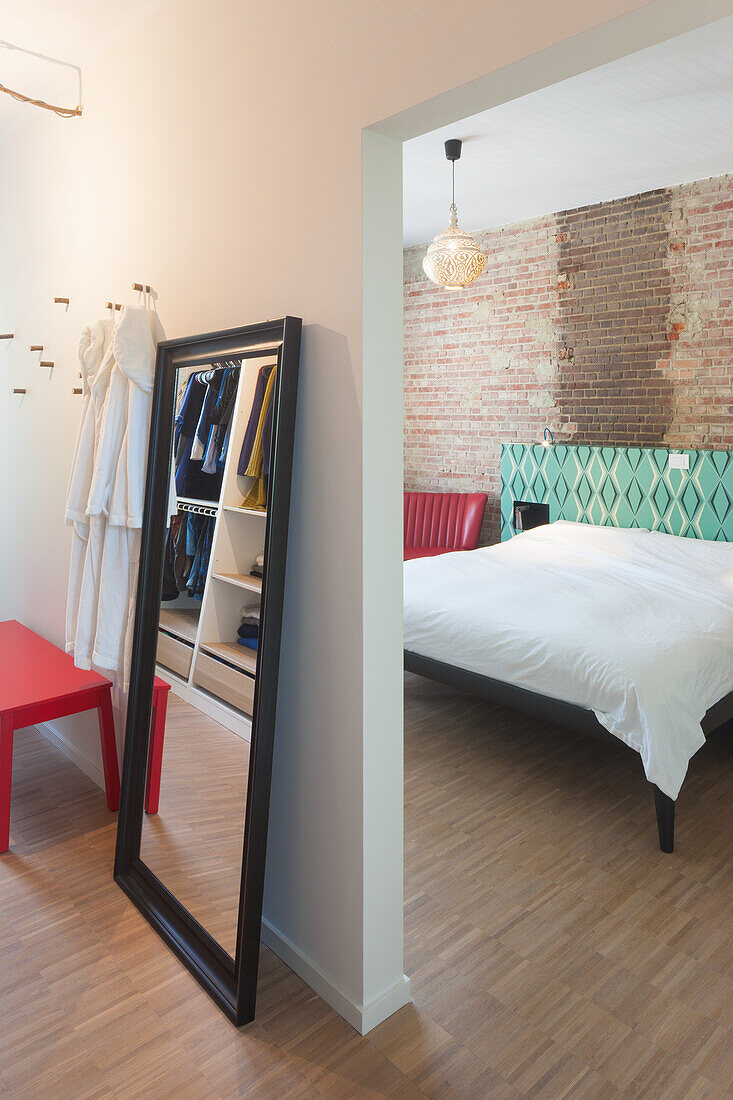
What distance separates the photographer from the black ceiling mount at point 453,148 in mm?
3646

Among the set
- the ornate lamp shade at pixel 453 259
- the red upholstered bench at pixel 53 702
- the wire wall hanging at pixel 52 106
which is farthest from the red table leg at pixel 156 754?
the ornate lamp shade at pixel 453 259

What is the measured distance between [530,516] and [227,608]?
11.9ft

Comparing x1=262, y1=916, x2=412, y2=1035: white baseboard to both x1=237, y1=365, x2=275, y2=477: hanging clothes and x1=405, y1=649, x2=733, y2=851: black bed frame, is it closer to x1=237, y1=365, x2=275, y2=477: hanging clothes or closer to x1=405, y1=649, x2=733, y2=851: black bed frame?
x1=405, y1=649, x2=733, y2=851: black bed frame

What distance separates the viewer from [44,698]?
2594 mm

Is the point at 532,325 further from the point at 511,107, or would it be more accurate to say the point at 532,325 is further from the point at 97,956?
the point at 97,956

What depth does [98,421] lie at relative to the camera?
248 centimetres

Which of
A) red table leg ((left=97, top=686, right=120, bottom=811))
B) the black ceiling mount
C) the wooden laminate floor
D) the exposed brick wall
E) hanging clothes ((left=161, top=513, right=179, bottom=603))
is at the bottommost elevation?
the wooden laminate floor

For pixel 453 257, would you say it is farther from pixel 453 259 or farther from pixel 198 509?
pixel 198 509

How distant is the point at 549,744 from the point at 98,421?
2.42 m

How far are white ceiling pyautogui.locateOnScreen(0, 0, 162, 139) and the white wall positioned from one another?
9 cm

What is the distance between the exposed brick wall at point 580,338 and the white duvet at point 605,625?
91 centimetres

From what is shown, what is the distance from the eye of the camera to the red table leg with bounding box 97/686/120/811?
A: 275 cm

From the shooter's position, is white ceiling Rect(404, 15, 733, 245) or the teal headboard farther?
the teal headboard

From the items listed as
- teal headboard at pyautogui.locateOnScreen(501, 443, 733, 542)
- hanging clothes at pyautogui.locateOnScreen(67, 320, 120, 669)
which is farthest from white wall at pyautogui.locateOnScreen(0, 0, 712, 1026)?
teal headboard at pyautogui.locateOnScreen(501, 443, 733, 542)
